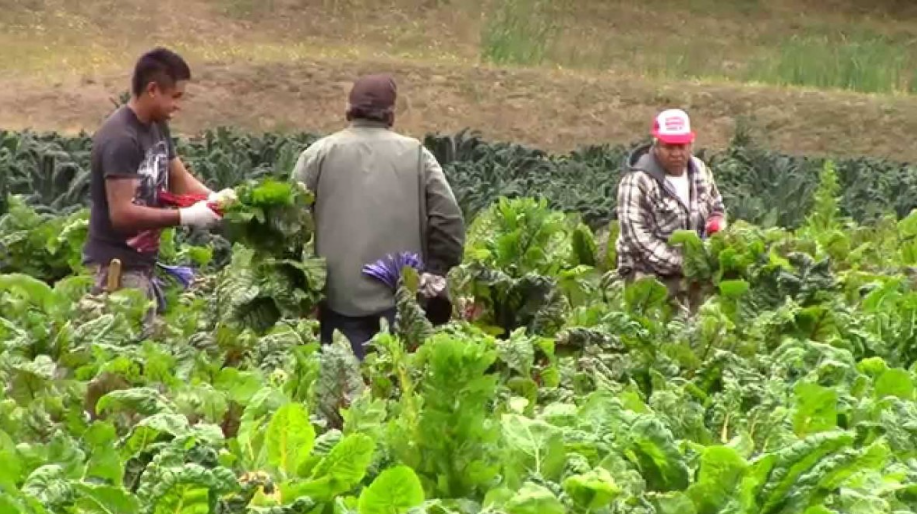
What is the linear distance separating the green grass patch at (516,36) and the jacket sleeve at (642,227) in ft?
59.5

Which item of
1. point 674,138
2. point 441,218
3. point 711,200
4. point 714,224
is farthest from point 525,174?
point 441,218

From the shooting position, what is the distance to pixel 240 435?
12.7ft

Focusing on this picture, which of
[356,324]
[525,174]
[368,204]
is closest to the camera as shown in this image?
[368,204]

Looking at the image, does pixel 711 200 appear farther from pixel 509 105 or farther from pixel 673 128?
pixel 509 105

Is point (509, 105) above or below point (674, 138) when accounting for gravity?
below

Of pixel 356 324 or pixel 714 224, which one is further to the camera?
pixel 714 224

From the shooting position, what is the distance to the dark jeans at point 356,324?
706cm

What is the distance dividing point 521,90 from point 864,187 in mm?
10963

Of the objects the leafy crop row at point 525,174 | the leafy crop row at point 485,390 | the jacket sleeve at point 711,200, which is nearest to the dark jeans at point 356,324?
the leafy crop row at point 485,390

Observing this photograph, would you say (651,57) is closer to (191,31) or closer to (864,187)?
(191,31)

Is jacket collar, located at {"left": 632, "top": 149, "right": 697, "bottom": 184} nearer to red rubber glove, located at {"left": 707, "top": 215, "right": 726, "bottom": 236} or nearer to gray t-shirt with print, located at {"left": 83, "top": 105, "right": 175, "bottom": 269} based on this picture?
red rubber glove, located at {"left": 707, "top": 215, "right": 726, "bottom": 236}

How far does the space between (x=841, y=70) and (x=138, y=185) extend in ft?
63.5

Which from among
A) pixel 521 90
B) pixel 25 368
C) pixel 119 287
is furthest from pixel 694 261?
pixel 521 90

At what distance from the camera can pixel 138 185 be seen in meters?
6.81
